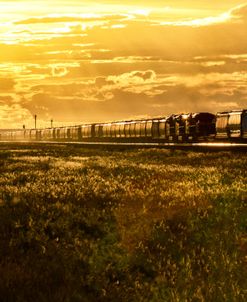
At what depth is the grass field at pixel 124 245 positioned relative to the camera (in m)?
6.96

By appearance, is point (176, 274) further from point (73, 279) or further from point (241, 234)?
point (241, 234)

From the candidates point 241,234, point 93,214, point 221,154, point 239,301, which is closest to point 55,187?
point 93,214

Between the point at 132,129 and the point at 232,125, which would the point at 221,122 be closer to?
the point at 232,125

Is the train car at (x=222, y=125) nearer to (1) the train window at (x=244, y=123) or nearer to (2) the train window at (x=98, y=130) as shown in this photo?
(1) the train window at (x=244, y=123)

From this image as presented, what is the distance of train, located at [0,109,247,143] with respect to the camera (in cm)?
6022

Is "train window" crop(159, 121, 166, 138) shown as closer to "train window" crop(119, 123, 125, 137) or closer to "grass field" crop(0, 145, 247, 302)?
"train window" crop(119, 123, 125, 137)

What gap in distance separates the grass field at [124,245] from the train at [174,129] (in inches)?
1769

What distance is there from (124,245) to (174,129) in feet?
224

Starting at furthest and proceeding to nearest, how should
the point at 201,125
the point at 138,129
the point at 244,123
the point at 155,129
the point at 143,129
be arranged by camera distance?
the point at 138,129, the point at 143,129, the point at 155,129, the point at 201,125, the point at 244,123

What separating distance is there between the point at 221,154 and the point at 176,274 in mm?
32321

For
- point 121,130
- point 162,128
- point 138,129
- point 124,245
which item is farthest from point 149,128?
point 124,245

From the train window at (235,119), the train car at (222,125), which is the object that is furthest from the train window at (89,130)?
the train window at (235,119)

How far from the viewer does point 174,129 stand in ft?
253

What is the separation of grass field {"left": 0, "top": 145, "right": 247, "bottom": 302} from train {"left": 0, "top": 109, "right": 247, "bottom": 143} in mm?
44924
